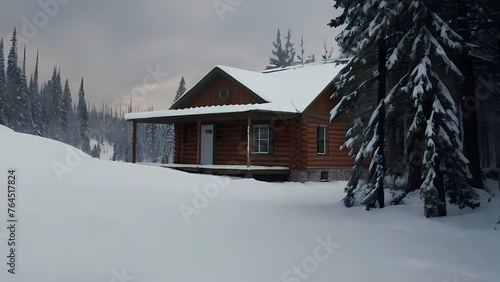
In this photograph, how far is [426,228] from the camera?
8195 millimetres

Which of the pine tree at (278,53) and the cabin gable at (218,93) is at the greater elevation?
the pine tree at (278,53)

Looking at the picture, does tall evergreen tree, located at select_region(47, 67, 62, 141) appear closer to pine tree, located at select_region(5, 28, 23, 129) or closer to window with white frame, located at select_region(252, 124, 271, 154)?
pine tree, located at select_region(5, 28, 23, 129)

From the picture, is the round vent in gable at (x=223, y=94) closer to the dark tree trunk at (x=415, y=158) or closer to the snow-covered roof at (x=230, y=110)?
the snow-covered roof at (x=230, y=110)

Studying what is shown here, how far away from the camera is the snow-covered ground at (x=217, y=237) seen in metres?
5.50

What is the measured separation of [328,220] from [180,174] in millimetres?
8174

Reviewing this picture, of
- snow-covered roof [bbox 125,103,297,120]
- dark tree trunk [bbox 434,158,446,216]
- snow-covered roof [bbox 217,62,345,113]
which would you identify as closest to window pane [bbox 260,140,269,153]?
snow-covered roof [bbox 217,62,345,113]

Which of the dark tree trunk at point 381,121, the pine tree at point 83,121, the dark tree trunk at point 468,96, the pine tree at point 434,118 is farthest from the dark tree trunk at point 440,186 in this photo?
the pine tree at point 83,121

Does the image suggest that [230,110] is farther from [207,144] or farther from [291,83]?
[291,83]

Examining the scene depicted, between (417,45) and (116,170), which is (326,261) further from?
(116,170)

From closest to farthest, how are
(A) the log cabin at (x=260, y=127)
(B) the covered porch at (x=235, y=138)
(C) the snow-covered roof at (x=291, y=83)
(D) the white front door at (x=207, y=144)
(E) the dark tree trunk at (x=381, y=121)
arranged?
(E) the dark tree trunk at (x=381, y=121) → (B) the covered porch at (x=235, y=138) → (A) the log cabin at (x=260, y=127) → (C) the snow-covered roof at (x=291, y=83) → (D) the white front door at (x=207, y=144)

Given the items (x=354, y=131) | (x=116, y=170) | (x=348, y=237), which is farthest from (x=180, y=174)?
(x=348, y=237)

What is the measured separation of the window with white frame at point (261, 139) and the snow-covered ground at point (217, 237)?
9.00m

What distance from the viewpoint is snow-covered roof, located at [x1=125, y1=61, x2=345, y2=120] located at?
19.0m

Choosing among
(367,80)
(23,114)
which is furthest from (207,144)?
(23,114)
